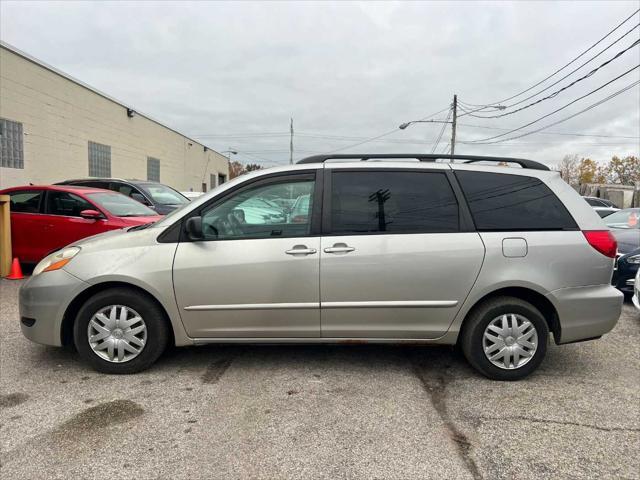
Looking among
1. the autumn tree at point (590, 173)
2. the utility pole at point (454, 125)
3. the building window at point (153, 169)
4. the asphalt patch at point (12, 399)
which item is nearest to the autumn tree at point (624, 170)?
the autumn tree at point (590, 173)

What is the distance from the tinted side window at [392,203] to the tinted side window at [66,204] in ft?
16.3

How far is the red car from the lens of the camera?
670 centimetres

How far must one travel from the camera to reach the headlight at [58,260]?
350 cm

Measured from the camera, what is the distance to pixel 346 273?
3.36 m

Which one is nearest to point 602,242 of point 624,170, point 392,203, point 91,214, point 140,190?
point 392,203

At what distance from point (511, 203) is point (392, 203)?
0.97m

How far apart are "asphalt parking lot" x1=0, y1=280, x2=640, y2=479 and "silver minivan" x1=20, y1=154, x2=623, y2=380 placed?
0.31 m

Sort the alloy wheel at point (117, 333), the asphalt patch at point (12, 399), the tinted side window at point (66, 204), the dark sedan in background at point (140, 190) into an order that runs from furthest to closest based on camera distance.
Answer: the dark sedan in background at point (140, 190)
the tinted side window at point (66, 204)
the alloy wheel at point (117, 333)
the asphalt patch at point (12, 399)

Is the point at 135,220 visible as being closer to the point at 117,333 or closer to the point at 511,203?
the point at 117,333

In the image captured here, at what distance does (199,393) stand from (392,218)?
1974 millimetres

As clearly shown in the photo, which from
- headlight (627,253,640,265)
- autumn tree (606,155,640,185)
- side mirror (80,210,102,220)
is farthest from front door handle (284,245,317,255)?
autumn tree (606,155,640,185)

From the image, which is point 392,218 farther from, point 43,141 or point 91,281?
point 43,141

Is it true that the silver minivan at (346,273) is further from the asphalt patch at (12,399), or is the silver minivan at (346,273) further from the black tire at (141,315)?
the asphalt patch at (12,399)

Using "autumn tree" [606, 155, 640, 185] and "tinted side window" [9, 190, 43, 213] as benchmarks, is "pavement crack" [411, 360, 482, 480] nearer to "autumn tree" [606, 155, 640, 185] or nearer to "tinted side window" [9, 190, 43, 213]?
"tinted side window" [9, 190, 43, 213]
